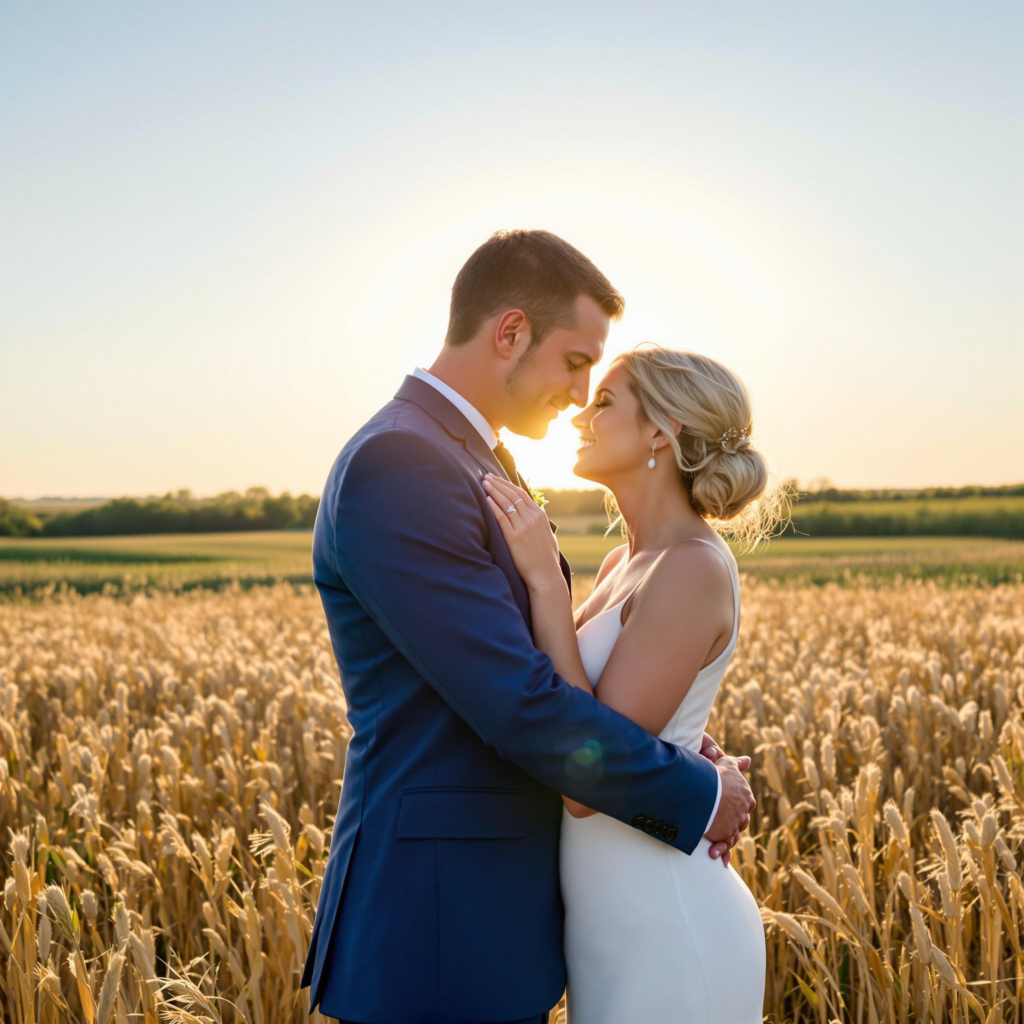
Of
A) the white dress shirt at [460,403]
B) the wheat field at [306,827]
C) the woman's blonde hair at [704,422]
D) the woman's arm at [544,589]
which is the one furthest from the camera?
the wheat field at [306,827]

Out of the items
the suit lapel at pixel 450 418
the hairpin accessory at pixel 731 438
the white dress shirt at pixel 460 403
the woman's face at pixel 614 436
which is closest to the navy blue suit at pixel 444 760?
the suit lapel at pixel 450 418

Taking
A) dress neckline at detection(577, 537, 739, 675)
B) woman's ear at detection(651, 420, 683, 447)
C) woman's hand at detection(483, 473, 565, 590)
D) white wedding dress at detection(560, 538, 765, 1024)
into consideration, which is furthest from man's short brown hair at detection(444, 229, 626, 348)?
white wedding dress at detection(560, 538, 765, 1024)

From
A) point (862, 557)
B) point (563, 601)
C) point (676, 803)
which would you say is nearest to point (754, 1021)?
point (676, 803)

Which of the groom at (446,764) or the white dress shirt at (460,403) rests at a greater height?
the white dress shirt at (460,403)

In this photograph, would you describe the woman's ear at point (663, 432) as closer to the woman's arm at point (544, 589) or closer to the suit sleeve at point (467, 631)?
the woman's arm at point (544, 589)

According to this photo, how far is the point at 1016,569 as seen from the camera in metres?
27.3

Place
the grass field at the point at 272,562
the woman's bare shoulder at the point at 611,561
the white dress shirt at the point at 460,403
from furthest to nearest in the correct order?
the grass field at the point at 272,562, the woman's bare shoulder at the point at 611,561, the white dress shirt at the point at 460,403

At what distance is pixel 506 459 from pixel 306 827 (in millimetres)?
1874

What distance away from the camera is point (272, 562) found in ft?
117

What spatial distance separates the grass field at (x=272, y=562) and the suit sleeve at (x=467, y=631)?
19028 mm

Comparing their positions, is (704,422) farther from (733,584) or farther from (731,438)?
(733,584)

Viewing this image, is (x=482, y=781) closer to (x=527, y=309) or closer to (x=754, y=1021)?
(x=754, y=1021)

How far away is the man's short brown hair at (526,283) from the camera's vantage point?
103 inches

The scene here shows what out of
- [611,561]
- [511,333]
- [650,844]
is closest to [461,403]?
[511,333]
